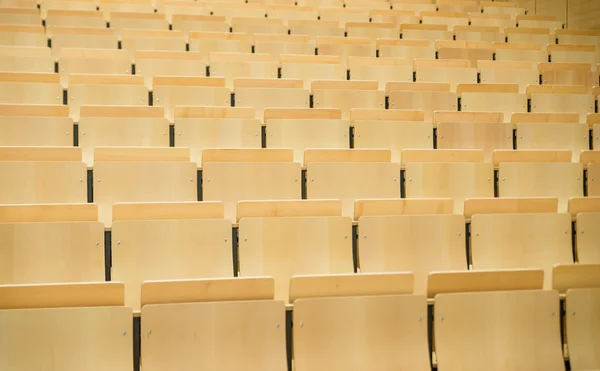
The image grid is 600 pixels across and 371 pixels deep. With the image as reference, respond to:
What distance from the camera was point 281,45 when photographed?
108 centimetres

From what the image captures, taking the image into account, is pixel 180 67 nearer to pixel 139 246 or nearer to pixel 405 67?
pixel 405 67

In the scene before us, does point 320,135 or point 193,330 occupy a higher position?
point 320,135

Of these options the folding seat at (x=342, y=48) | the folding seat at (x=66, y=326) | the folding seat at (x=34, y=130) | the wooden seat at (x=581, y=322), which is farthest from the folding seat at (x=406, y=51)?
the folding seat at (x=66, y=326)

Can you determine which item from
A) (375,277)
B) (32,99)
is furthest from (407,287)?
(32,99)

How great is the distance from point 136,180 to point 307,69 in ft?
1.32

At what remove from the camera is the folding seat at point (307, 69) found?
0.99 metres

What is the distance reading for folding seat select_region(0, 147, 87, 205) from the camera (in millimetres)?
655

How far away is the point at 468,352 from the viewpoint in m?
0.51

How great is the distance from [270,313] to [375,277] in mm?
80

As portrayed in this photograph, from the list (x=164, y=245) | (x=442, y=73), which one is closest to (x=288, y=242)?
(x=164, y=245)

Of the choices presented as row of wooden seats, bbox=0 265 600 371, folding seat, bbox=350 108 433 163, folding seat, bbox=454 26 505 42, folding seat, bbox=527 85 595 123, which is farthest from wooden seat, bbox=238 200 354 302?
folding seat, bbox=454 26 505 42

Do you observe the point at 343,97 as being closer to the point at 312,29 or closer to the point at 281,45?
the point at 281,45

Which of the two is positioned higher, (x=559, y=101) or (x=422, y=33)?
(x=422, y=33)

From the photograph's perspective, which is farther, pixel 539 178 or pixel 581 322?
pixel 539 178
